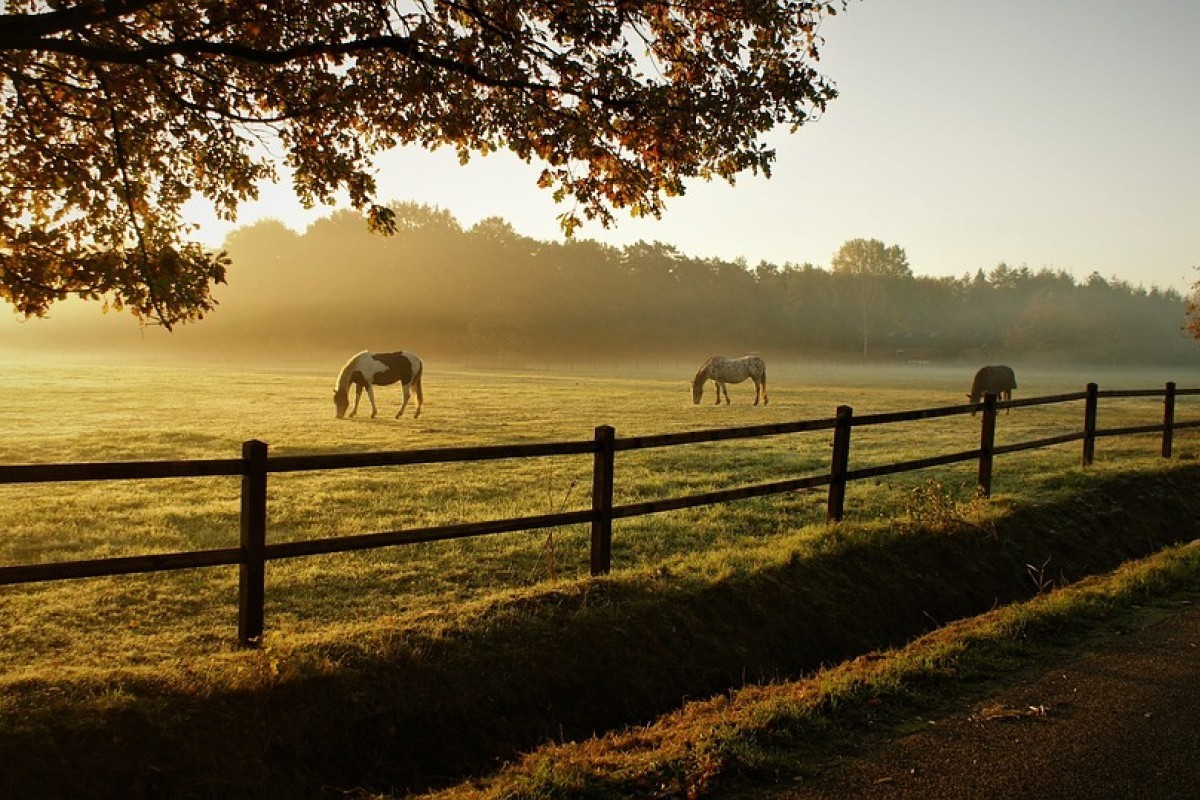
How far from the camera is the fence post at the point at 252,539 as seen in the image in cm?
499

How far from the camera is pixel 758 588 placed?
6.91m

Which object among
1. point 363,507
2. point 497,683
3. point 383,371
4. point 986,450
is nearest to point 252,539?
point 497,683

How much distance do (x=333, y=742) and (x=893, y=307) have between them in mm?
124633

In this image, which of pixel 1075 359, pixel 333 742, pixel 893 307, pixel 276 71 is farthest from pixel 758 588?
pixel 893 307

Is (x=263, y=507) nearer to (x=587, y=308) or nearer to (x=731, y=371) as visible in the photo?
(x=731, y=371)

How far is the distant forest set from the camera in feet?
289

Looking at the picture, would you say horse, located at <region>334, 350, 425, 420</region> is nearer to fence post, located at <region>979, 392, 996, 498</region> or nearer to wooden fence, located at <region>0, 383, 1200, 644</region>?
fence post, located at <region>979, 392, 996, 498</region>

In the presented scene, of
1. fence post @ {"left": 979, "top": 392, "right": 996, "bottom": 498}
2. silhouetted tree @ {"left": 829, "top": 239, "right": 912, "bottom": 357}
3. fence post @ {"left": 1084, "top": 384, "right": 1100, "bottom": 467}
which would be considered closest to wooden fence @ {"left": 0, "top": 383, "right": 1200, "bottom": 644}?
fence post @ {"left": 979, "top": 392, "right": 996, "bottom": 498}

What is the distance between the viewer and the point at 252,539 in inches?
201

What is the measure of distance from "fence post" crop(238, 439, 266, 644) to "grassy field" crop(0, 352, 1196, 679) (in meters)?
0.23

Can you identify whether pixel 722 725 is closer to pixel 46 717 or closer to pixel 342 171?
pixel 46 717

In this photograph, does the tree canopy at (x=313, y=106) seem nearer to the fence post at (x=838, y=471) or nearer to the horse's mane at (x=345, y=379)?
the fence post at (x=838, y=471)

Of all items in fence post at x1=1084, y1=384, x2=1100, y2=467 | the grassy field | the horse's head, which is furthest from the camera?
the horse's head

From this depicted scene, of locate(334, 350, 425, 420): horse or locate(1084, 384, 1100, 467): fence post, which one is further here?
locate(334, 350, 425, 420): horse
